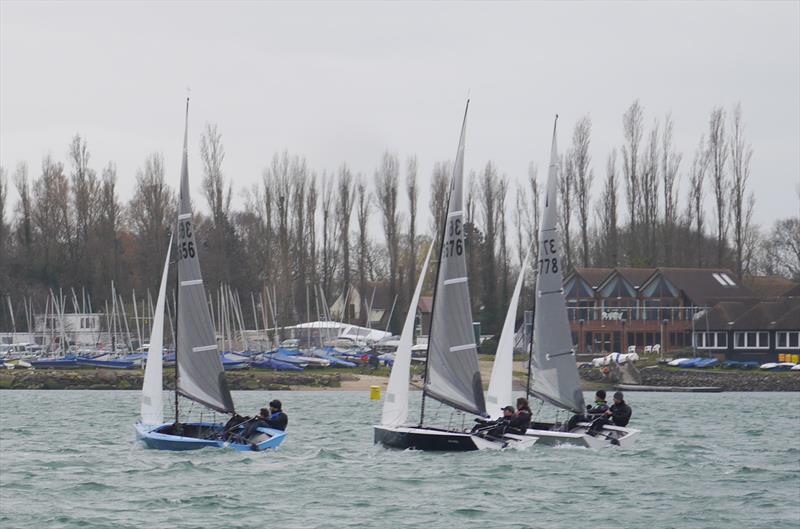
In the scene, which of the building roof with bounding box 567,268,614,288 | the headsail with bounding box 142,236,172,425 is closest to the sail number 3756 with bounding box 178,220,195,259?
the headsail with bounding box 142,236,172,425

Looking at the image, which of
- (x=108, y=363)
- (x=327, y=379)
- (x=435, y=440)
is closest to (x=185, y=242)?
(x=435, y=440)

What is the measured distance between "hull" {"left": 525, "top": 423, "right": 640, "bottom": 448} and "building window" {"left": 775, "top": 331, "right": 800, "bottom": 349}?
60210 mm

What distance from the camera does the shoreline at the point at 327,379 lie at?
3147 inches

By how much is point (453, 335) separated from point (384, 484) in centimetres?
542

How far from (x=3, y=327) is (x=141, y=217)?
12726 millimetres

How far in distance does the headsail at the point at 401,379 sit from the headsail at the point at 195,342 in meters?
3.82

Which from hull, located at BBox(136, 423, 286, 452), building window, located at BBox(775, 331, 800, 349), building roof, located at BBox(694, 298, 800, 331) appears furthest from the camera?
building window, located at BBox(775, 331, 800, 349)

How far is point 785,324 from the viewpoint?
9188 cm

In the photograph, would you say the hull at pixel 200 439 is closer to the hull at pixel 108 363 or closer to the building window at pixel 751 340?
the hull at pixel 108 363

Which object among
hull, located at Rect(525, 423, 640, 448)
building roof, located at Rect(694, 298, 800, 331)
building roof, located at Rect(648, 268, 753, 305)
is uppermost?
building roof, located at Rect(648, 268, 753, 305)

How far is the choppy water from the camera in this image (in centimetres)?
2506

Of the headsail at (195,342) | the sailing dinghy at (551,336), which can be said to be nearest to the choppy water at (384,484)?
the headsail at (195,342)

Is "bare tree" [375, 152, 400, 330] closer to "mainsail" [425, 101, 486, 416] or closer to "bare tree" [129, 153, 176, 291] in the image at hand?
"bare tree" [129, 153, 176, 291]

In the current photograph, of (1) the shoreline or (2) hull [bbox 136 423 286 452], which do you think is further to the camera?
(1) the shoreline
